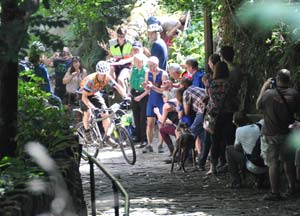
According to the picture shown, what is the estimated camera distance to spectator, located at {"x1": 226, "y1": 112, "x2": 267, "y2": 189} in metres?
13.0

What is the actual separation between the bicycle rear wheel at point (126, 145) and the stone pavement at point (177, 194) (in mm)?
166

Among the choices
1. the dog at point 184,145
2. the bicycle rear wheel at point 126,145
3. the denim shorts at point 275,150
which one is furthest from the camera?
the bicycle rear wheel at point 126,145

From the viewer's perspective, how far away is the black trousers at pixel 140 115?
19.5 m

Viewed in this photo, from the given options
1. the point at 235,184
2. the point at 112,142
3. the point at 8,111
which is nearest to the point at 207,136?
the point at 235,184

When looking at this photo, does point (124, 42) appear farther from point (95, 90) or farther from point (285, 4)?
point (285, 4)

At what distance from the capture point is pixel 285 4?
397 cm

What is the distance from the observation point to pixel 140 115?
19812 millimetres

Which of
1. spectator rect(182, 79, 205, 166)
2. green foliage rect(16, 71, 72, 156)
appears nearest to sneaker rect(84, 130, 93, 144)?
spectator rect(182, 79, 205, 166)

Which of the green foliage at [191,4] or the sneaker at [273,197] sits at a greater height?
the green foliage at [191,4]

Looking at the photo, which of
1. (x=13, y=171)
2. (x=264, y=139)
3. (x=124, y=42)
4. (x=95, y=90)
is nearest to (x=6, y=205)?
(x=13, y=171)

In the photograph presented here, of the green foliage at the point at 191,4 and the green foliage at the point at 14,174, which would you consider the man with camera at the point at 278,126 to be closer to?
the green foliage at the point at 191,4

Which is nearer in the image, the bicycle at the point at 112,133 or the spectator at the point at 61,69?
the bicycle at the point at 112,133

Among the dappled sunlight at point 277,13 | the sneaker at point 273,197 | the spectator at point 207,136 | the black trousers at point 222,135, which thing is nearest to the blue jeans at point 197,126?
the spectator at point 207,136

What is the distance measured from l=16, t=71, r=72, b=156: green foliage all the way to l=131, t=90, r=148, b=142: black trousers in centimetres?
895
